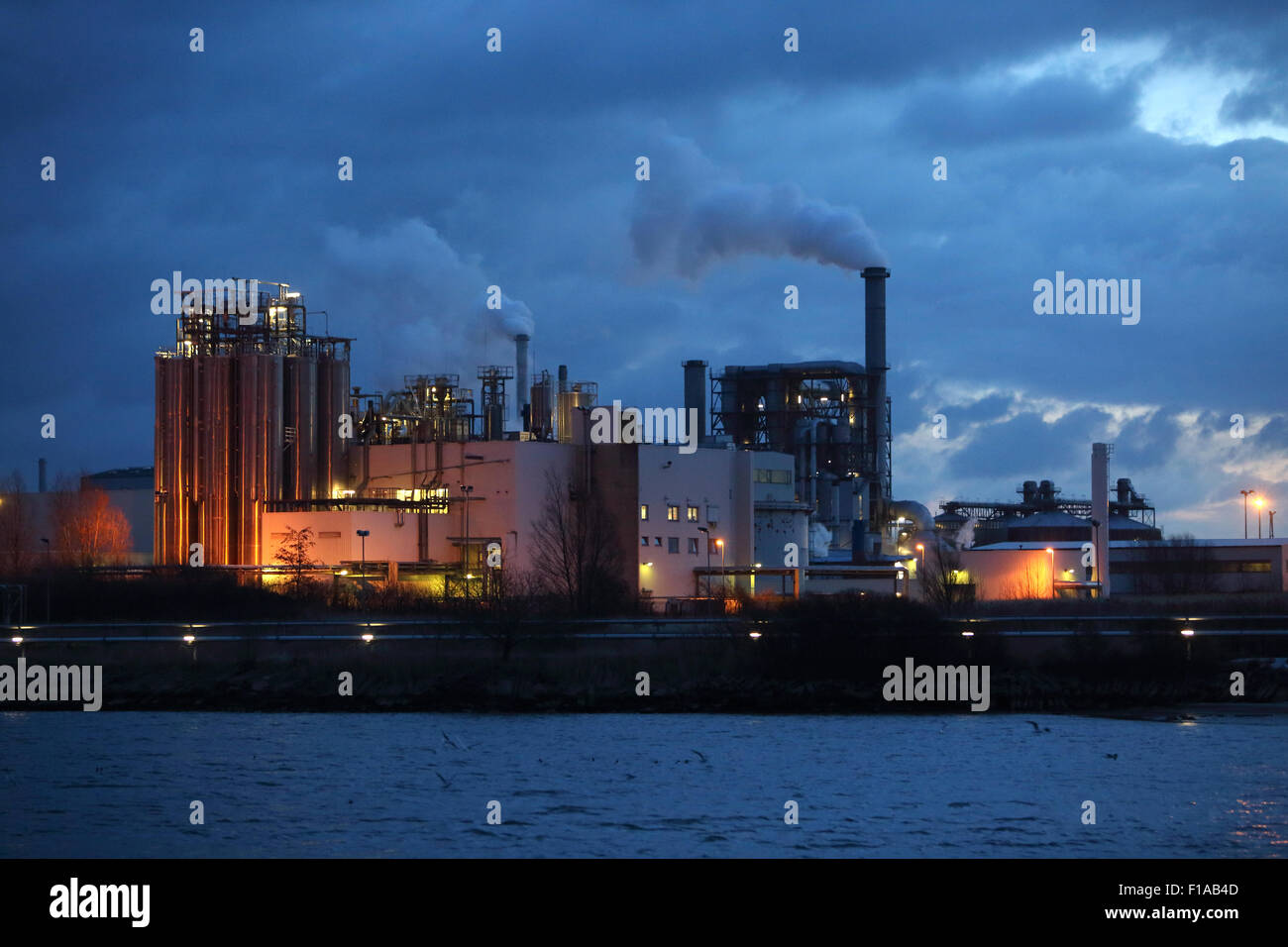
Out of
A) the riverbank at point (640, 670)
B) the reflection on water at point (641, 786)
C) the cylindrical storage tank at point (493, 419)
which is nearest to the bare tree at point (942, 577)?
the riverbank at point (640, 670)

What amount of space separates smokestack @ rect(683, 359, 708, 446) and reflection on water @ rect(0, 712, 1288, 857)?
161 feet

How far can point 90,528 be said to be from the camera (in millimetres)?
76188

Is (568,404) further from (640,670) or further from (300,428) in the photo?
(640,670)

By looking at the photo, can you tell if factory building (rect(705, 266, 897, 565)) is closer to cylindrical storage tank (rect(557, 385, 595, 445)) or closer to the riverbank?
cylindrical storage tank (rect(557, 385, 595, 445))

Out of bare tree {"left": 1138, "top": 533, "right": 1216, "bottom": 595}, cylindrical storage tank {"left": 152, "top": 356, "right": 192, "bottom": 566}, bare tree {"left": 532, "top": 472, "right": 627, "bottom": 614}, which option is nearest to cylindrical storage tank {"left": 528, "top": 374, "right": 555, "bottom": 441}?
bare tree {"left": 532, "top": 472, "right": 627, "bottom": 614}

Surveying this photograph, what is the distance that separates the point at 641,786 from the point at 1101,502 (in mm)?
42240

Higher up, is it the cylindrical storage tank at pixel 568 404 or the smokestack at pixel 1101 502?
the cylindrical storage tank at pixel 568 404

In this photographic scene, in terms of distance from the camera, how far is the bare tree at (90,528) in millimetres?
75312

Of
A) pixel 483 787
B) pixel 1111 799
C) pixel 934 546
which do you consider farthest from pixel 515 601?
pixel 934 546

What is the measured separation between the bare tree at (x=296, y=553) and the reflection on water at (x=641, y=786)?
1898 cm

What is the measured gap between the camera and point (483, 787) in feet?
97.3

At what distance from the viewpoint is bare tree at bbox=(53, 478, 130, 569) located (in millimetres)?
75312

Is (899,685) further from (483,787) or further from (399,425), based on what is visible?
(399,425)

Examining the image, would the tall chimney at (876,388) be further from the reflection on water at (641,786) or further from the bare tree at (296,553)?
the reflection on water at (641,786)
